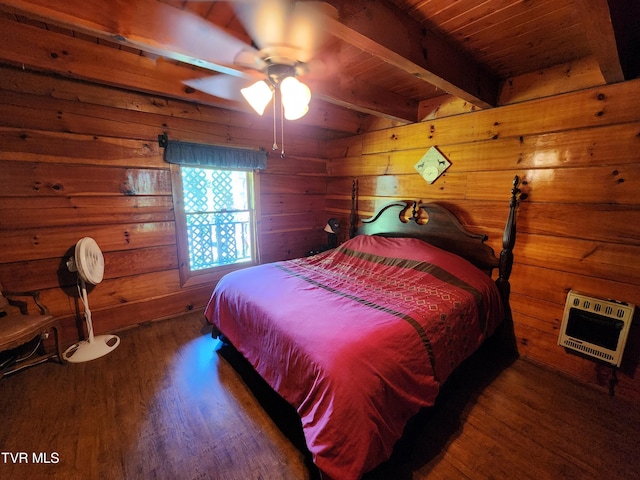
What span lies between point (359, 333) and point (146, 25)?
1922 mm

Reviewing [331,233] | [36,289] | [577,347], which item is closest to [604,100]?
[577,347]

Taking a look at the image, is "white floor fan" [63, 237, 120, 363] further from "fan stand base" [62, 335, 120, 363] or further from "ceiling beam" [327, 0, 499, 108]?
"ceiling beam" [327, 0, 499, 108]

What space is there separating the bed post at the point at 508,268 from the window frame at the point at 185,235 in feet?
8.76

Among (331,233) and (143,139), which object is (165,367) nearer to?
(143,139)

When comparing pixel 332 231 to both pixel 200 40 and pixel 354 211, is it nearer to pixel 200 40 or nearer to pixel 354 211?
pixel 354 211

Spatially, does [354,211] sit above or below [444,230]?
above

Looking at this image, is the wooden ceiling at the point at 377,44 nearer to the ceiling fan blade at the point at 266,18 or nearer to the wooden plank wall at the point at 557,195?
the ceiling fan blade at the point at 266,18

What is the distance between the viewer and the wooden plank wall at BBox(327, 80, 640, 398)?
1760mm

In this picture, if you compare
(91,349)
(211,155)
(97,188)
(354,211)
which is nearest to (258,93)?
(211,155)

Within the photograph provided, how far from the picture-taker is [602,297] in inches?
73.5

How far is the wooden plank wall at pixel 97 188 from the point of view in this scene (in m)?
2.11

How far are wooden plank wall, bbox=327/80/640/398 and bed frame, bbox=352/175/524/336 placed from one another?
83 mm

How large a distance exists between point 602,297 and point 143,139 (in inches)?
158

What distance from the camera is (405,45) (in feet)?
4.71
